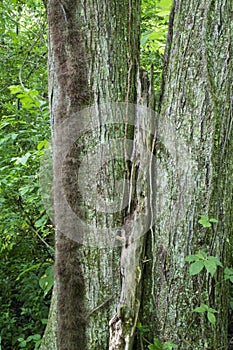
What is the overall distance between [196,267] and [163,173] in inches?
21.3

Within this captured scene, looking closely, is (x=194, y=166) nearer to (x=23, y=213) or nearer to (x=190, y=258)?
(x=190, y=258)

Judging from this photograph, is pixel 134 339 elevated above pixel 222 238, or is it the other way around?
pixel 222 238

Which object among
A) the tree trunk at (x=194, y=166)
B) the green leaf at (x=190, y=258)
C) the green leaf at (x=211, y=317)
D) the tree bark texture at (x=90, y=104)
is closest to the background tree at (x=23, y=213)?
the tree bark texture at (x=90, y=104)

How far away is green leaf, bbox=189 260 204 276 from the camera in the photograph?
1.67 metres

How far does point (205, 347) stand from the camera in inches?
74.0

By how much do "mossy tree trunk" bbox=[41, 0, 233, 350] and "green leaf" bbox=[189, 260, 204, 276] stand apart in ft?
0.53

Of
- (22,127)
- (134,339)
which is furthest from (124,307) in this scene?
(22,127)

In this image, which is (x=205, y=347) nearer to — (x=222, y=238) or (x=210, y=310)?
(x=210, y=310)

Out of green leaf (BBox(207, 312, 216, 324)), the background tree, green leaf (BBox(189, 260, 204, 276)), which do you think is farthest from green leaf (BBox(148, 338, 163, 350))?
the background tree

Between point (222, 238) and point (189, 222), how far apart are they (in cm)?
23

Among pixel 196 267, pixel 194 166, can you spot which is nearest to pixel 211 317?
pixel 196 267

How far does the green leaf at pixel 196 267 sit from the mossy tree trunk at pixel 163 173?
16 cm

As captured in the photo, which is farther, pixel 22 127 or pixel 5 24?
pixel 5 24

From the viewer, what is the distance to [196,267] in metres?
1.69
